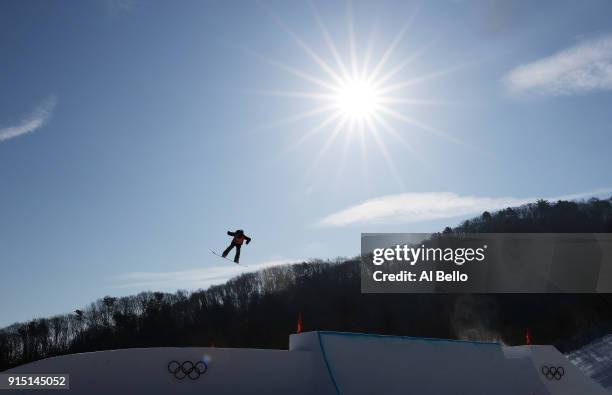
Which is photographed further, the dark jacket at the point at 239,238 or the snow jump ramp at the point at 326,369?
the dark jacket at the point at 239,238

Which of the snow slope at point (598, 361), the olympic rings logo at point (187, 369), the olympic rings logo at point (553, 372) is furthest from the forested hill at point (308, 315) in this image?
the olympic rings logo at point (187, 369)

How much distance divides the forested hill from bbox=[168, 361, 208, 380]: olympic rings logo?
50.6 meters

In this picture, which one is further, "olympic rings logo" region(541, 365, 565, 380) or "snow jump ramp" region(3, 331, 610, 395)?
"olympic rings logo" region(541, 365, 565, 380)

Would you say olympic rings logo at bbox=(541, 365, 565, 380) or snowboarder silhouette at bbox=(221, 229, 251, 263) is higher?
snowboarder silhouette at bbox=(221, 229, 251, 263)

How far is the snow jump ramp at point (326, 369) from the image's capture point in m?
10.1

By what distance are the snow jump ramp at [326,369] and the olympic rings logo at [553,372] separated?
0.03 meters

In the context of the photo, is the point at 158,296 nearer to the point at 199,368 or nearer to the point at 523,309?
the point at 523,309

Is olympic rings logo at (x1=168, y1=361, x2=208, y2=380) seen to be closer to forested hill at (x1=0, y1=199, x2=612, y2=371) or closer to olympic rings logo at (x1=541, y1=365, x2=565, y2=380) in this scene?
olympic rings logo at (x1=541, y1=365, x2=565, y2=380)

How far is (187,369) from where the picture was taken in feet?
35.1

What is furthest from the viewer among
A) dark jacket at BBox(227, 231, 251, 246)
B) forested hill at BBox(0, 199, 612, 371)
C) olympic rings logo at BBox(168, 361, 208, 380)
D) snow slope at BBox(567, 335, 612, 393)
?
forested hill at BBox(0, 199, 612, 371)

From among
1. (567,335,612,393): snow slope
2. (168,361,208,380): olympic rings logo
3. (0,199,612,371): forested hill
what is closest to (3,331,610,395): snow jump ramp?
(168,361,208,380): olympic rings logo

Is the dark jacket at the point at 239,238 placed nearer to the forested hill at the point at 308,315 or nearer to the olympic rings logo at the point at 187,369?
the olympic rings logo at the point at 187,369

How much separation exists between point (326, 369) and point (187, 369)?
10.5 feet

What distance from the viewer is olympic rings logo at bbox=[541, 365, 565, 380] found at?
50.9 feet
